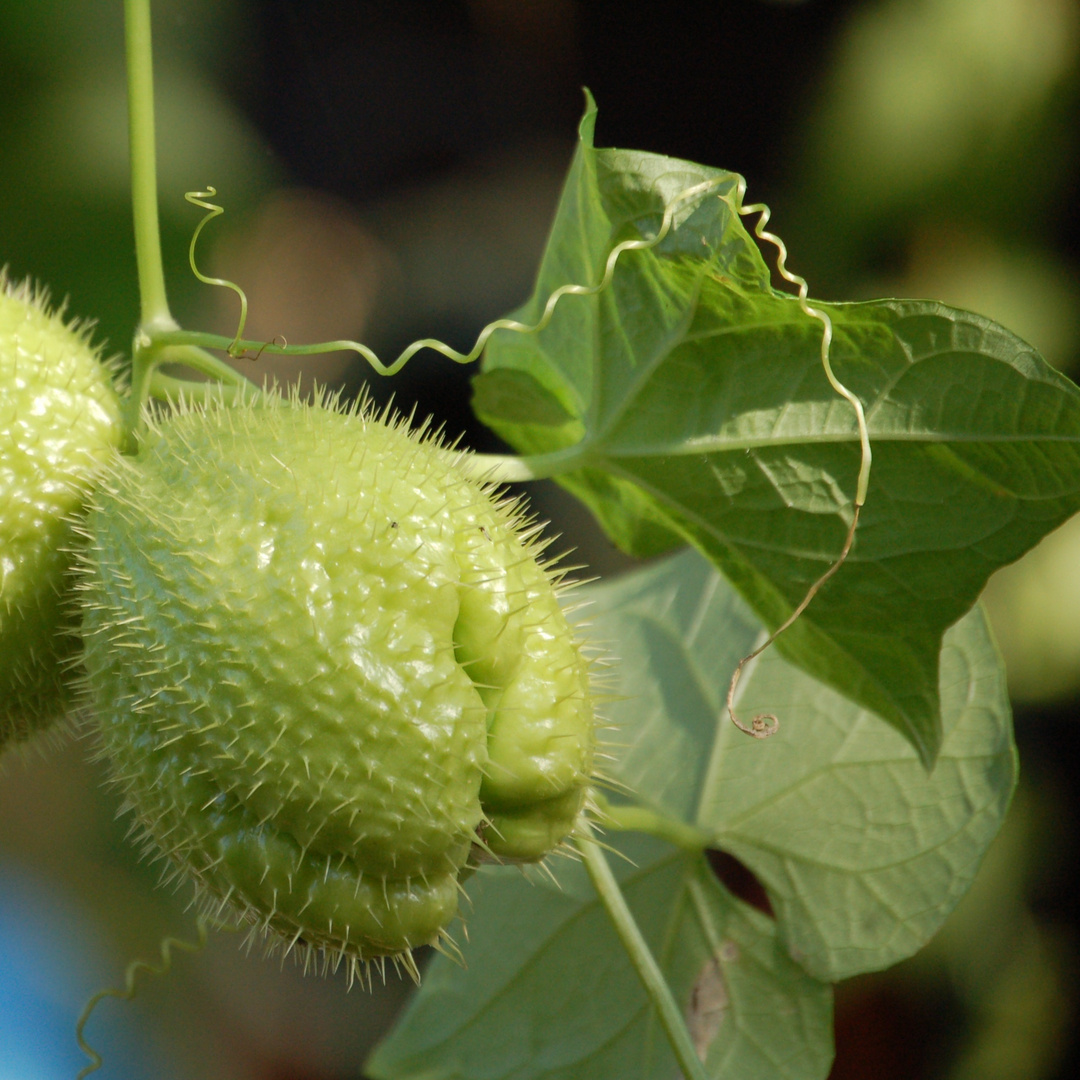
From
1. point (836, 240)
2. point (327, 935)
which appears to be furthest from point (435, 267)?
point (327, 935)

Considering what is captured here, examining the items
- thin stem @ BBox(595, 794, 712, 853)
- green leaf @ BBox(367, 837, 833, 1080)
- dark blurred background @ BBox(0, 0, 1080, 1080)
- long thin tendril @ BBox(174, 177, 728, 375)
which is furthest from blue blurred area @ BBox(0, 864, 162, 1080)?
long thin tendril @ BBox(174, 177, 728, 375)

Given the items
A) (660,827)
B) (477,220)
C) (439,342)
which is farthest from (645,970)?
(477,220)

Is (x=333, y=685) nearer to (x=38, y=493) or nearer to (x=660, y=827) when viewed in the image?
(x=38, y=493)

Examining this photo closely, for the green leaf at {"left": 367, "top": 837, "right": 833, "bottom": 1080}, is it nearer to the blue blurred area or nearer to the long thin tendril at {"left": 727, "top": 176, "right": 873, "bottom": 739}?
the long thin tendril at {"left": 727, "top": 176, "right": 873, "bottom": 739}

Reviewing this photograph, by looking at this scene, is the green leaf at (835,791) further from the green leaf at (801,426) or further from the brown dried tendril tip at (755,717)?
the green leaf at (801,426)

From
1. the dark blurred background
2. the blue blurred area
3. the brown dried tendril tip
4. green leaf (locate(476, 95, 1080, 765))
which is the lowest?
the blue blurred area

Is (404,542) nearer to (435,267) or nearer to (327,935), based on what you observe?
(327,935)
